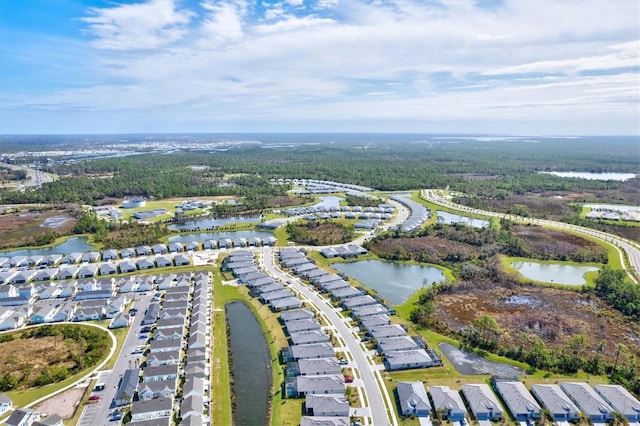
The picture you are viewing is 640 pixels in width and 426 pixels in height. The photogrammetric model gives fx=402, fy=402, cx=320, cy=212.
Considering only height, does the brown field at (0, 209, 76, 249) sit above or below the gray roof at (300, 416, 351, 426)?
above

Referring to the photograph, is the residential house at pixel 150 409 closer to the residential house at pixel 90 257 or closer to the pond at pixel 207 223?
the residential house at pixel 90 257

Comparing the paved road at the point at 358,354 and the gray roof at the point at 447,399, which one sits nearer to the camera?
the gray roof at the point at 447,399

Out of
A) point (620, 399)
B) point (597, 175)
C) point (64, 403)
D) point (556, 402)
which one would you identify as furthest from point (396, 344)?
point (597, 175)

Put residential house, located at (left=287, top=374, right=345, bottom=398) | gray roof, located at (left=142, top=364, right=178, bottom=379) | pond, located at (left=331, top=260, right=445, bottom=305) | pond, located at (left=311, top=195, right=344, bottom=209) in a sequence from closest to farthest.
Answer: residential house, located at (left=287, top=374, right=345, bottom=398), gray roof, located at (left=142, top=364, right=178, bottom=379), pond, located at (left=331, top=260, right=445, bottom=305), pond, located at (left=311, top=195, right=344, bottom=209)

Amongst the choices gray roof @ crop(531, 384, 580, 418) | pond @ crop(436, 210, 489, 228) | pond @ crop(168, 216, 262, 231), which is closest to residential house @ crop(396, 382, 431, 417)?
gray roof @ crop(531, 384, 580, 418)

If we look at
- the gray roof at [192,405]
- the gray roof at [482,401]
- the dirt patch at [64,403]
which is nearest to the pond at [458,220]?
the gray roof at [482,401]

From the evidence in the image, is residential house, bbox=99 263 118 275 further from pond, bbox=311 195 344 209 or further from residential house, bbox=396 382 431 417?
pond, bbox=311 195 344 209
